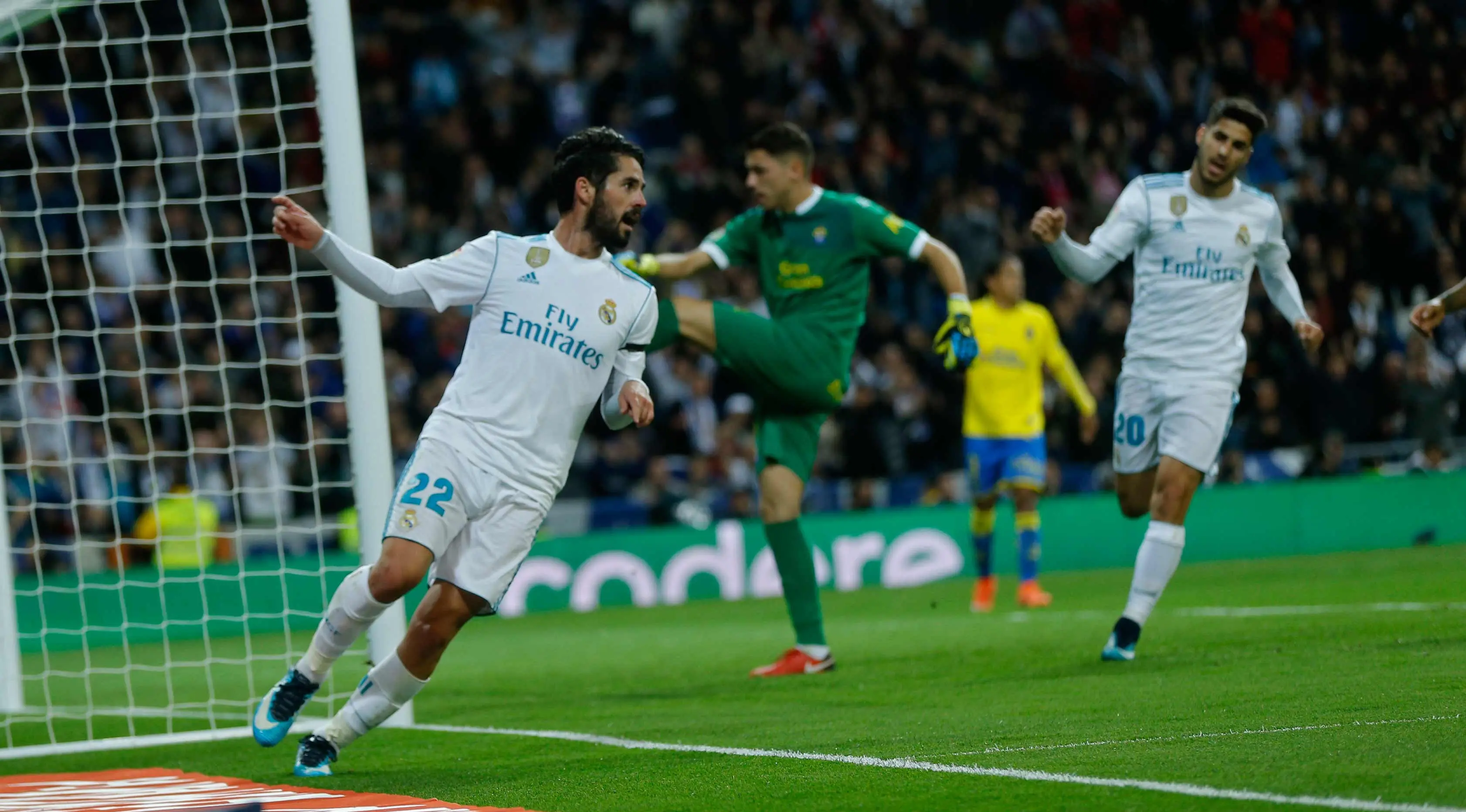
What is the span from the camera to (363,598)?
5.61m

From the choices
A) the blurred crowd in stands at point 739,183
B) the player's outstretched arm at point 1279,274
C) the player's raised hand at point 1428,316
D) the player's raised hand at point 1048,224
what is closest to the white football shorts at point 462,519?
the player's raised hand at point 1048,224

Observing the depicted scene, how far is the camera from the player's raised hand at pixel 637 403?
554 cm

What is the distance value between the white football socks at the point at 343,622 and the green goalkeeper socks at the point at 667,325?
7.73ft

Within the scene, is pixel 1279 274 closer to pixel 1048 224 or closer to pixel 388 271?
pixel 1048 224

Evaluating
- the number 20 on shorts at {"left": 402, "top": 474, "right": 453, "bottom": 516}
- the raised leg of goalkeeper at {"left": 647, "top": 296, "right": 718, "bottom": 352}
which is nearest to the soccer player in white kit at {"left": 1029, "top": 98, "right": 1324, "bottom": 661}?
the raised leg of goalkeeper at {"left": 647, "top": 296, "right": 718, "bottom": 352}

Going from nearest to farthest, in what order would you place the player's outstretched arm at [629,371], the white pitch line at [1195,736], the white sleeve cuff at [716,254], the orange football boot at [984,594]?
the white pitch line at [1195,736], the player's outstretched arm at [629,371], the white sleeve cuff at [716,254], the orange football boot at [984,594]

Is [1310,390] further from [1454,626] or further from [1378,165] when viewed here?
[1454,626]

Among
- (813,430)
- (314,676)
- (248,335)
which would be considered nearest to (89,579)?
(248,335)

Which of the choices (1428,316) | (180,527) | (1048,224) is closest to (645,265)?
(1048,224)

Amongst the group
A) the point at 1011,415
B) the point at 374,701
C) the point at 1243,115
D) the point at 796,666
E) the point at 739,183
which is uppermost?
the point at 739,183

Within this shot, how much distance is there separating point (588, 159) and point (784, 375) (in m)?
2.55

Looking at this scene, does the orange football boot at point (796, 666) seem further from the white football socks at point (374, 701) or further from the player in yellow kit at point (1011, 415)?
the player in yellow kit at point (1011, 415)

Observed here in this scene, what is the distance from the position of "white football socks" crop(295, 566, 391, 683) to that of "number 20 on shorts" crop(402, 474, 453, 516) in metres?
0.32

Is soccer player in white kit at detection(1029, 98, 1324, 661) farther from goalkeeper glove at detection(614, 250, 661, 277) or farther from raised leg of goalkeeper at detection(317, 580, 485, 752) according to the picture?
raised leg of goalkeeper at detection(317, 580, 485, 752)
